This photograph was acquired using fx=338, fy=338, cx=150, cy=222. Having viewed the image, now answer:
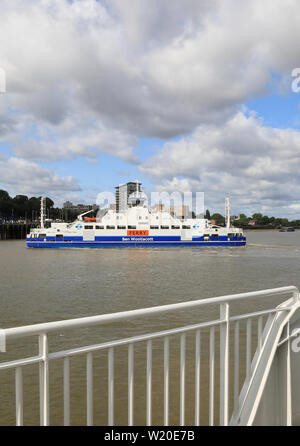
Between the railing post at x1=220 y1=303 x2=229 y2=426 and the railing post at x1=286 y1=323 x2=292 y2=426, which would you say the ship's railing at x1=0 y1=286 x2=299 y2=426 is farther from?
the railing post at x1=286 y1=323 x2=292 y2=426

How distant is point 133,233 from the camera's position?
192ft

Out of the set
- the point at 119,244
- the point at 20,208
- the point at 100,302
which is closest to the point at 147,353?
the point at 100,302

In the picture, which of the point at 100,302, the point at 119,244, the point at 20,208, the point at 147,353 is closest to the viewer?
the point at 147,353

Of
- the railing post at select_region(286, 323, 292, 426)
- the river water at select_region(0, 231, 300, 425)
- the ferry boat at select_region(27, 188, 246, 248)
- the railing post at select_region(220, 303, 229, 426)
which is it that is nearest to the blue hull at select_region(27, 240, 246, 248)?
Answer: the ferry boat at select_region(27, 188, 246, 248)

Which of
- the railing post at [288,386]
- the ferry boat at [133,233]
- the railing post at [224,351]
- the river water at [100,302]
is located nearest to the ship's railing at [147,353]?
the railing post at [224,351]

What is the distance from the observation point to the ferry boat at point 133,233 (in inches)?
2247

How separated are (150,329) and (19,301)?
8.41m

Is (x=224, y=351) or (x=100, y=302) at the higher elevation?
(x=224, y=351)

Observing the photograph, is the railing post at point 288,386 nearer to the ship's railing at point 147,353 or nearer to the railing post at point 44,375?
the ship's railing at point 147,353

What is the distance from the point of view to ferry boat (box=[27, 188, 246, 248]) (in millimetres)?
57062

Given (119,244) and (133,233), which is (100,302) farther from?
(133,233)

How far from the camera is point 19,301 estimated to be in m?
16.6

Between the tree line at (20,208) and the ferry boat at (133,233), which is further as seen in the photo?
the tree line at (20,208)

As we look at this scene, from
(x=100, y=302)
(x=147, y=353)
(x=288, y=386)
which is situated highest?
(x=147, y=353)
